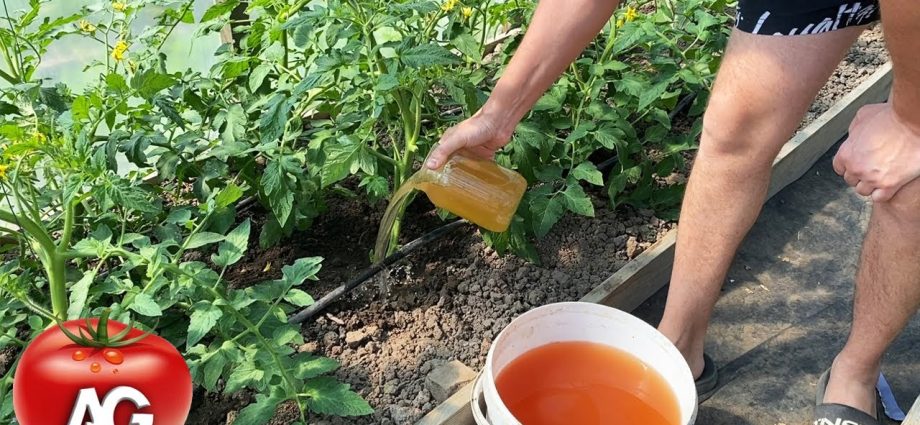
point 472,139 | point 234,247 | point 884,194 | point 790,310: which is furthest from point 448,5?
point 790,310

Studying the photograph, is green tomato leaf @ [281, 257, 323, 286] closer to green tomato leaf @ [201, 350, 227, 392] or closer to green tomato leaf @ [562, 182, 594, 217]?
green tomato leaf @ [201, 350, 227, 392]

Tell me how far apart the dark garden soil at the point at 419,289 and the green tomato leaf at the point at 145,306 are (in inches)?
15.3

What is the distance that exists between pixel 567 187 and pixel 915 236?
74 centimetres

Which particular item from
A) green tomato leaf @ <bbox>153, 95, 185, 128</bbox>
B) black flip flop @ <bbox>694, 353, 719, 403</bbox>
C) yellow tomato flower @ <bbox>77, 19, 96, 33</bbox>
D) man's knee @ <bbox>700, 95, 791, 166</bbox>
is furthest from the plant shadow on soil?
yellow tomato flower @ <bbox>77, 19, 96, 33</bbox>

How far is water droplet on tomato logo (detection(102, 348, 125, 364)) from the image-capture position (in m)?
1.01

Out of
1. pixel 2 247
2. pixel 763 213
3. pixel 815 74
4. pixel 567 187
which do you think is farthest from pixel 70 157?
pixel 763 213

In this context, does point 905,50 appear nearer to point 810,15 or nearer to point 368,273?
point 810,15

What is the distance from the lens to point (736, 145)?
1554 millimetres

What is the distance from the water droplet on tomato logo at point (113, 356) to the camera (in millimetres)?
1011

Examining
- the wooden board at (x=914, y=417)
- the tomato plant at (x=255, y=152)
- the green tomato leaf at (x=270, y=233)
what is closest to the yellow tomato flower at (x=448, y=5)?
the tomato plant at (x=255, y=152)

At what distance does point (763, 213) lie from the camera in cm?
250

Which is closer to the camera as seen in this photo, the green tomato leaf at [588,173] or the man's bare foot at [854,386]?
the man's bare foot at [854,386]

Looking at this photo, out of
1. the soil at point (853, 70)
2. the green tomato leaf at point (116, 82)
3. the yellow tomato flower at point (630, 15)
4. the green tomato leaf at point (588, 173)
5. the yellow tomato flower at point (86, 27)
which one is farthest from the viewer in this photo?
the soil at point (853, 70)

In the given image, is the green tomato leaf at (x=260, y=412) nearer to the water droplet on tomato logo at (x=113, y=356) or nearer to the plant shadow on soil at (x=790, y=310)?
the water droplet on tomato logo at (x=113, y=356)
